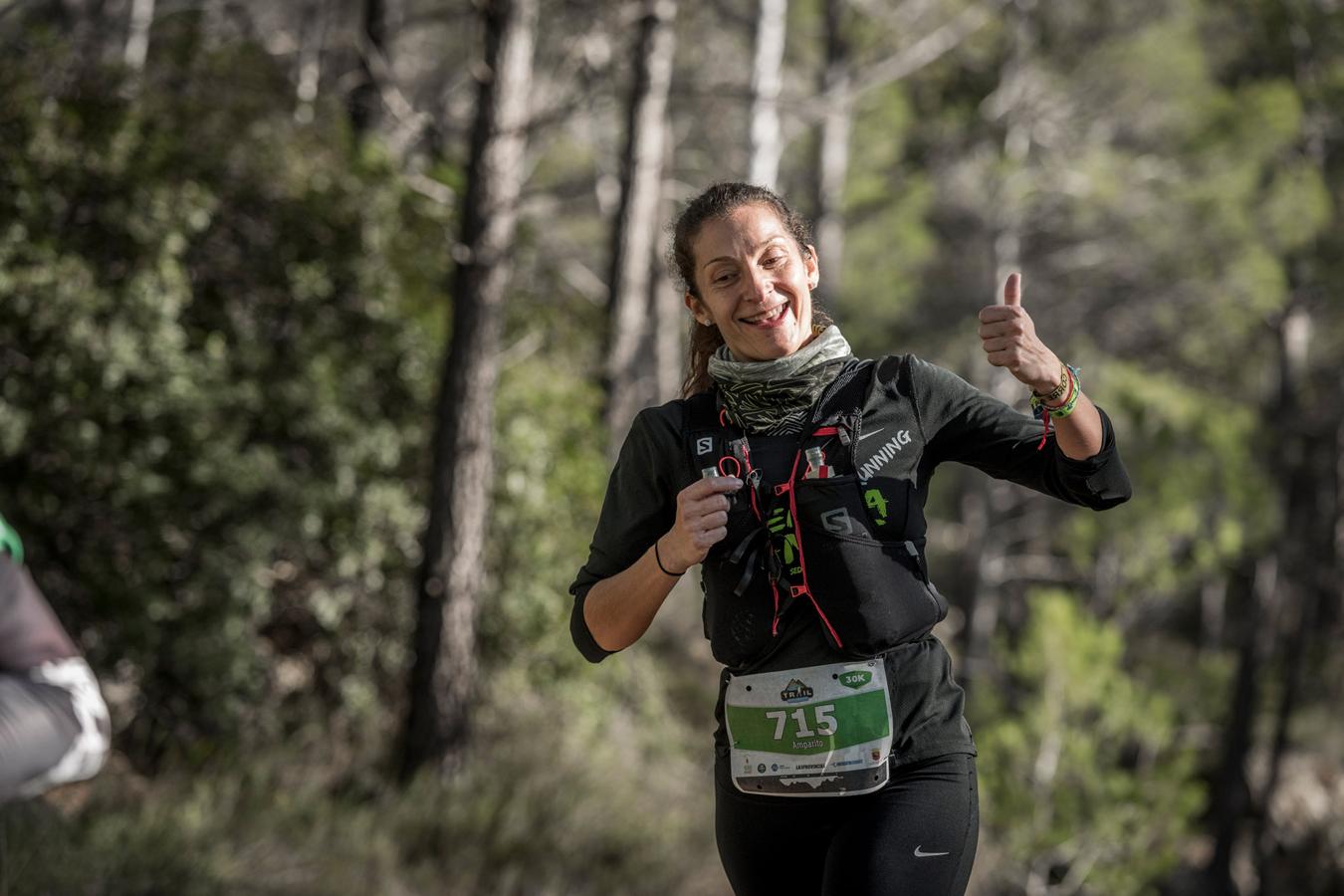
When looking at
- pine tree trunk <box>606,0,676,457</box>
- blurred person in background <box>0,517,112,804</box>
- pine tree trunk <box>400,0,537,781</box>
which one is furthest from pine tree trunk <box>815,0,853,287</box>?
blurred person in background <box>0,517,112,804</box>

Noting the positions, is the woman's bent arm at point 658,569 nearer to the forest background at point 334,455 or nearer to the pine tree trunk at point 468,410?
the forest background at point 334,455

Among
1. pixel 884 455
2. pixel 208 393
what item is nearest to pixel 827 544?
pixel 884 455

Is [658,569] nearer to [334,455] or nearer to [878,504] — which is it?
[878,504]

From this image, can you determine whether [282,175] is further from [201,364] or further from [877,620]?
[877,620]

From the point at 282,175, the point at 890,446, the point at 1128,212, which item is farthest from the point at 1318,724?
the point at 890,446

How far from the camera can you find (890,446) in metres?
2.27

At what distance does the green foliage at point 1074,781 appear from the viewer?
1662 cm

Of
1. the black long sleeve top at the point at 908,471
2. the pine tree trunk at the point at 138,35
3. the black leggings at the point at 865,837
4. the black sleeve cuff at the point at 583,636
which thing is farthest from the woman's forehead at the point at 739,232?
the pine tree trunk at the point at 138,35

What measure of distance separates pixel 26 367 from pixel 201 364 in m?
0.81

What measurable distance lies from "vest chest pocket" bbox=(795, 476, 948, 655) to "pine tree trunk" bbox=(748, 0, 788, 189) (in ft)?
36.6

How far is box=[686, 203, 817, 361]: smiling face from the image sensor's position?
235 cm

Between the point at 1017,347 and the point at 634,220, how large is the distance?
30.6 feet

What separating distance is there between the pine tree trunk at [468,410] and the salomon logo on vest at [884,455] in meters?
4.97

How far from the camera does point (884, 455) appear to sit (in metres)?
2.26
